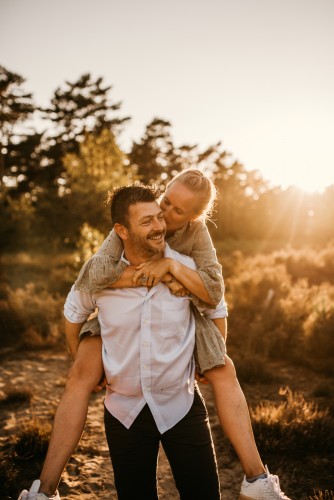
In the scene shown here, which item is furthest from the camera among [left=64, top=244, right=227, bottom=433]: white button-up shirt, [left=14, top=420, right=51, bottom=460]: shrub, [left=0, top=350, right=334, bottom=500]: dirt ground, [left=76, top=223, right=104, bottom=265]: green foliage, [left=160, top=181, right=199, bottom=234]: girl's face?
[left=76, top=223, right=104, bottom=265]: green foliage

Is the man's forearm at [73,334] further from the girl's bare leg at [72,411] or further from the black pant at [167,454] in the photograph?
the black pant at [167,454]

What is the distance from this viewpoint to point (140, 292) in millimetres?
2475

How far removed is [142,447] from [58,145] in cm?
3502

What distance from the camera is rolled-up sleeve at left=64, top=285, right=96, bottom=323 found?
2.62 meters

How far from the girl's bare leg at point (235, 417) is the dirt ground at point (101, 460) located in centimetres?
190

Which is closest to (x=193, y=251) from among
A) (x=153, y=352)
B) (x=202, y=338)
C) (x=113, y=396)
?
(x=202, y=338)

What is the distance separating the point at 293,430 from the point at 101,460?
2.21 metres

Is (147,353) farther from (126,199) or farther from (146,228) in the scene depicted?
(126,199)

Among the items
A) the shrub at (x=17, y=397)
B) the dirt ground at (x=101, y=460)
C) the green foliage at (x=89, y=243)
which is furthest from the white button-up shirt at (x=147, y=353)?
the green foliage at (x=89, y=243)

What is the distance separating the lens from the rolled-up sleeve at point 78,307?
2619 mm

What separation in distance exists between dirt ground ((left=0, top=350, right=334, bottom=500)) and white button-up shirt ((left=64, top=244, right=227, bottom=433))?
2.03 meters

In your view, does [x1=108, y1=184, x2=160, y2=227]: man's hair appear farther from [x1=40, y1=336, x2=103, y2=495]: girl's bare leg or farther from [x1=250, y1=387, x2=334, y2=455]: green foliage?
[x1=250, y1=387, x2=334, y2=455]: green foliage

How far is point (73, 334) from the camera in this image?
2.75 meters

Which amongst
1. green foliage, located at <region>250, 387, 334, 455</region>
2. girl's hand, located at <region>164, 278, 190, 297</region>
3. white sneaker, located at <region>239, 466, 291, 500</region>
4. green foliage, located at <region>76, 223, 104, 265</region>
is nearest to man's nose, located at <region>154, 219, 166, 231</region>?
girl's hand, located at <region>164, 278, 190, 297</region>
